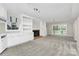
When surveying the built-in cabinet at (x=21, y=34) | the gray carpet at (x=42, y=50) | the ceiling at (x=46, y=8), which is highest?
the ceiling at (x=46, y=8)

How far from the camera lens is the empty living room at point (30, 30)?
432 cm

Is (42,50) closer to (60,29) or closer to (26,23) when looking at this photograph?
(26,23)

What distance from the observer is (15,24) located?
7043 mm

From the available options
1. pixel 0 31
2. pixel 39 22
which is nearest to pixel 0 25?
pixel 0 31

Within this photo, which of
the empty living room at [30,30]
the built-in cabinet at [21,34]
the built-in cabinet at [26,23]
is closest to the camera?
the empty living room at [30,30]

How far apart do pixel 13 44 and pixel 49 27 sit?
1075 centimetres

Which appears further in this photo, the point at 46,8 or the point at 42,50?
the point at 46,8

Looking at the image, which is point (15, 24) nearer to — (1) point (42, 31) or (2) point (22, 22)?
(2) point (22, 22)

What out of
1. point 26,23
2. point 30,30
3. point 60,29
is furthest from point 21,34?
point 60,29

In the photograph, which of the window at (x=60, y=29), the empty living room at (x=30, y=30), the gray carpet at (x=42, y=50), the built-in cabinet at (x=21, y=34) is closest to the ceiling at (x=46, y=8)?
the empty living room at (x=30, y=30)

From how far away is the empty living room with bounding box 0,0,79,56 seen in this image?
4.32 metres

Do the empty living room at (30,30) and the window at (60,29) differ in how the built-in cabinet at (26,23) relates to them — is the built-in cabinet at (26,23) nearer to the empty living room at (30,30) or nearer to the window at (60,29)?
the empty living room at (30,30)

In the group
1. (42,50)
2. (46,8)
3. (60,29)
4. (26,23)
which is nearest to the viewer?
(42,50)

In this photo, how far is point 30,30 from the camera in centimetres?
860
